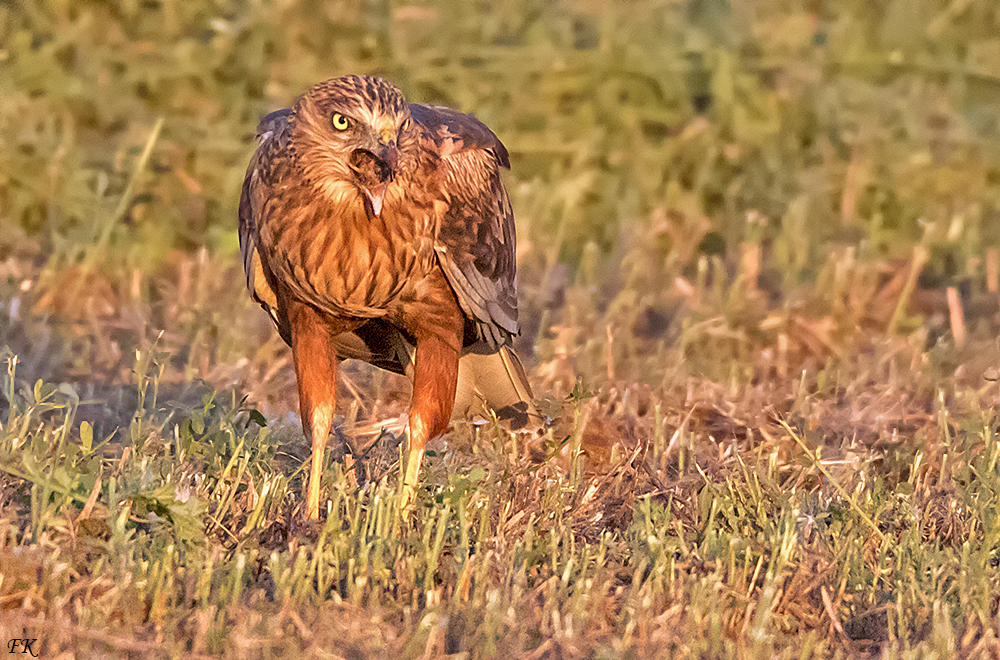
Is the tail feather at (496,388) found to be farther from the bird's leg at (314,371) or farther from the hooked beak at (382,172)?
the hooked beak at (382,172)

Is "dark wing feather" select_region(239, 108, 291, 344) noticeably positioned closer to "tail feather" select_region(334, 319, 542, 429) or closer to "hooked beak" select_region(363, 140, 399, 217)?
"tail feather" select_region(334, 319, 542, 429)

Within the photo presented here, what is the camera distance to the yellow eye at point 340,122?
3.55 meters

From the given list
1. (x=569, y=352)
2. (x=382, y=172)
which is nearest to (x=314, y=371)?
(x=382, y=172)

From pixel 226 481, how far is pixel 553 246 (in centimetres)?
308

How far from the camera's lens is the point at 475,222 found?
165 inches

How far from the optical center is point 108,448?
452cm

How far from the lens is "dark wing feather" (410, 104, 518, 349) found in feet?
13.3

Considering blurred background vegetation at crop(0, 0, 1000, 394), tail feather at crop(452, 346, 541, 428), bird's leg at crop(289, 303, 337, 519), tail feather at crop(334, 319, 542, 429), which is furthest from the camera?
blurred background vegetation at crop(0, 0, 1000, 394)

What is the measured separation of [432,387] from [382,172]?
840 millimetres

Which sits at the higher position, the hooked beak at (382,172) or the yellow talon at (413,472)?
the hooked beak at (382,172)

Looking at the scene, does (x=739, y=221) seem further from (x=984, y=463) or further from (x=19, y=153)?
(x=19, y=153)

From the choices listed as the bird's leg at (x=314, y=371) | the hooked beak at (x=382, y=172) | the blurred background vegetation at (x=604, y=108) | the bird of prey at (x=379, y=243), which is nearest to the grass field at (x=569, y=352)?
the blurred background vegetation at (x=604, y=108)

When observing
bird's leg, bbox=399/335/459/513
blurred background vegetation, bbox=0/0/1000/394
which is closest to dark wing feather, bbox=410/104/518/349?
bird's leg, bbox=399/335/459/513

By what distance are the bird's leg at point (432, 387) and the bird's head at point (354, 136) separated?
2.13 ft
